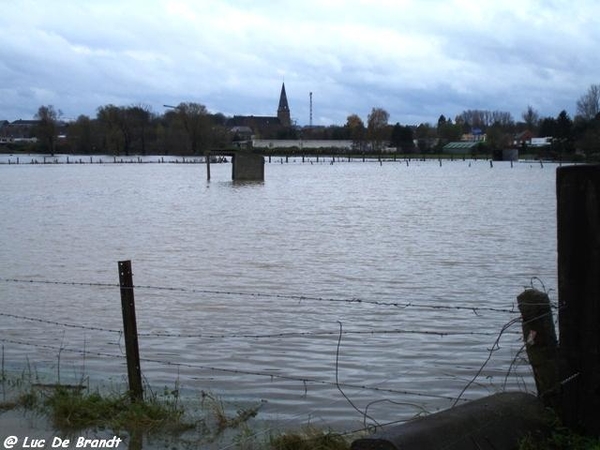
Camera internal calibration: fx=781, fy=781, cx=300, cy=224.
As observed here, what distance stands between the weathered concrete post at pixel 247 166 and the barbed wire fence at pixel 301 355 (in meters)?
65.1

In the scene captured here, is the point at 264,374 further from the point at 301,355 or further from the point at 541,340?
the point at 541,340

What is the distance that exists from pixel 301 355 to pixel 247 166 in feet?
226

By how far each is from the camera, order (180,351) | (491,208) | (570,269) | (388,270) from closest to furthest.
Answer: (570,269)
(180,351)
(388,270)
(491,208)

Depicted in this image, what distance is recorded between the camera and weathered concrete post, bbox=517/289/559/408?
6586 mm

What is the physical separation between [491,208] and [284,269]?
26338 mm

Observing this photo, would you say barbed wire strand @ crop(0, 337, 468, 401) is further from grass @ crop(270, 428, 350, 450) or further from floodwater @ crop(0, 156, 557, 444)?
grass @ crop(270, 428, 350, 450)

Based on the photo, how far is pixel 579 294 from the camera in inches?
244

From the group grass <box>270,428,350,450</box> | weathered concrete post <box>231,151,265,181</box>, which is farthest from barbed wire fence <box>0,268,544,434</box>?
weathered concrete post <box>231,151,265,181</box>

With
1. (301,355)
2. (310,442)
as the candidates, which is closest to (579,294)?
(310,442)

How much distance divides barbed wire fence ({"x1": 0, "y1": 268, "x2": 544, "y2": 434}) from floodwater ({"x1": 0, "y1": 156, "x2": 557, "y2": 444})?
4 cm

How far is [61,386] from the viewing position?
29.2 ft

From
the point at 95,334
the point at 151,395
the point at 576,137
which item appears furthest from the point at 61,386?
the point at 576,137

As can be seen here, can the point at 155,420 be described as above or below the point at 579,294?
below

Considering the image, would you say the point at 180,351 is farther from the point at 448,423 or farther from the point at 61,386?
the point at 448,423
